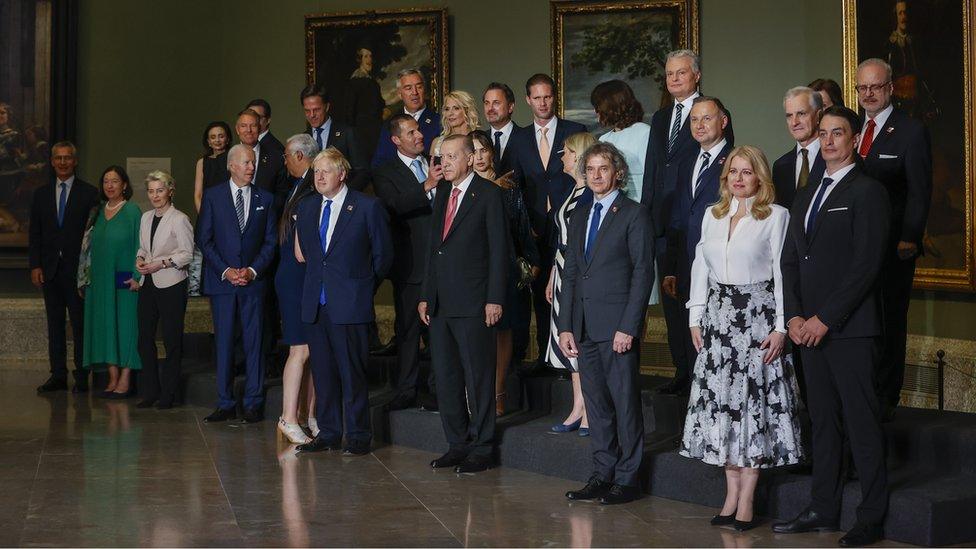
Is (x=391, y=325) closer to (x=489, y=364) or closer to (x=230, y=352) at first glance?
(x=230, y=352)

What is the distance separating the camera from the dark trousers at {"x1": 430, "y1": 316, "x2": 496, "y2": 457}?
6.92 meters

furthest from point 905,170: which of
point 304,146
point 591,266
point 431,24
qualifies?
point 431,24

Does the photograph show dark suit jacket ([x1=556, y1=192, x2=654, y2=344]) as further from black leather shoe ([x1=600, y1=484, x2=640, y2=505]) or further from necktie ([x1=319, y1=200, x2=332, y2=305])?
necktie ([x1=319, y1=200, x2=332, y2=305])

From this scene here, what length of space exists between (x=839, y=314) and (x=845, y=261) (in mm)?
228

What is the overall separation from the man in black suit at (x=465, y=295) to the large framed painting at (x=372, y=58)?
4.13 m

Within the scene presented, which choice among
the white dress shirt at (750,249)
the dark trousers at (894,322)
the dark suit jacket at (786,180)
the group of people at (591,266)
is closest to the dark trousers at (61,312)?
the group of people at (591,266)

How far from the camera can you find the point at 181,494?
20.8 ft

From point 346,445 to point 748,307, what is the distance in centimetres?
285

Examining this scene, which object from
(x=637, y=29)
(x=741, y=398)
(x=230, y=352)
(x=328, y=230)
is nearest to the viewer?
(x=741, y=398)

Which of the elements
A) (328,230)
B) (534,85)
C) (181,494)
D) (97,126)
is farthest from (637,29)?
(181,494)

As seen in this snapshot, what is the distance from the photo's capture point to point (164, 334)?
921 centimetres

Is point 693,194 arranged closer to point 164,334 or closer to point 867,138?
point 867,138

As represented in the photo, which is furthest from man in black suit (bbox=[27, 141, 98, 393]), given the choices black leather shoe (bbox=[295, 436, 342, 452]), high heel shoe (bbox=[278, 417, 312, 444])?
black leather shoe (bbox=[295, 436, 342, 452])

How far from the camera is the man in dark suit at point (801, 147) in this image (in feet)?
19.2
